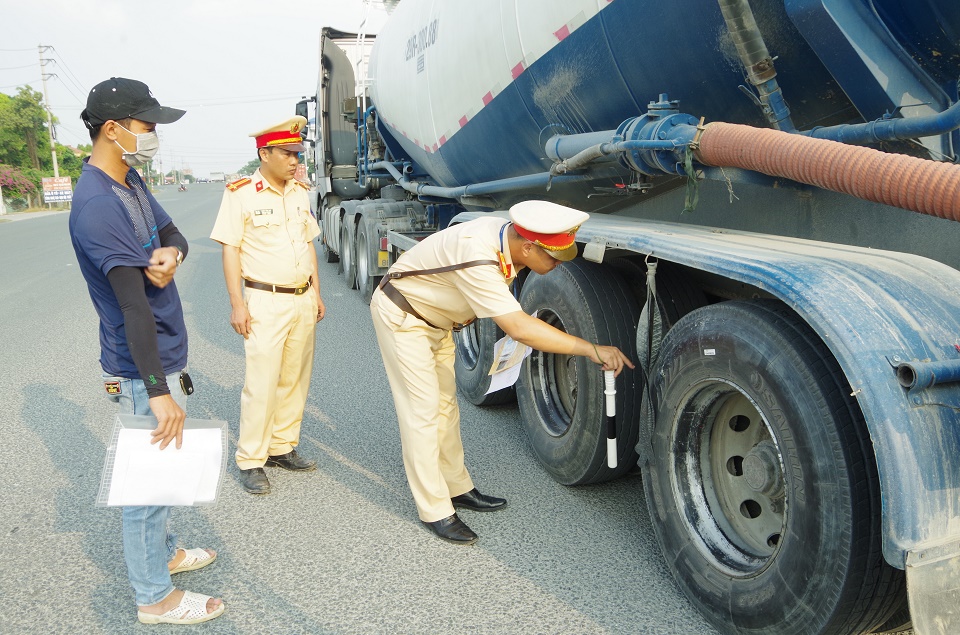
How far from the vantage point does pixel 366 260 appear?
9.04 metres

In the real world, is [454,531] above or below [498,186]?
Answer: below

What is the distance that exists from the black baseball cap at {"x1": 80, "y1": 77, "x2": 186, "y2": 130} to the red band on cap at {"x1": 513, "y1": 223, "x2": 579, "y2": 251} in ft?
4.45

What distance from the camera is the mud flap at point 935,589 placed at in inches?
72.7

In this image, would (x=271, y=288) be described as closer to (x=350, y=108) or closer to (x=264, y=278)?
(x=264, y=278)

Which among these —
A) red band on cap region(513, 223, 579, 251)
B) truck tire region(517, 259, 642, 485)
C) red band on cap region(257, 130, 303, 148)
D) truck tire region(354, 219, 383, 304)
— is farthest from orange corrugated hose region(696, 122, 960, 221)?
truck tire region(354, 219, 383, 304)

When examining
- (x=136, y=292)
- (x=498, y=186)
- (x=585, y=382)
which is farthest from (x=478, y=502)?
(x=498, y=186)

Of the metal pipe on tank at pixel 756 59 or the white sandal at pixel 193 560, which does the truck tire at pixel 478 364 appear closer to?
the white sandal at pixel 193 560

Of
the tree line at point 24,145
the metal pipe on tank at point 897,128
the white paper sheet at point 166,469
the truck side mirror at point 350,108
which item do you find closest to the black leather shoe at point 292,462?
the white paper sheet at point 166,469

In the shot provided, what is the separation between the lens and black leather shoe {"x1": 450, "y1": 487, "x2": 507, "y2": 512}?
364 cm

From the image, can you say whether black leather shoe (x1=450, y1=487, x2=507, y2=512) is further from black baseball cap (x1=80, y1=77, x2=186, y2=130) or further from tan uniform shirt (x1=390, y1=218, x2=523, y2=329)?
black baseball cap (x1=80, y1=77, x2=186, y2=130)

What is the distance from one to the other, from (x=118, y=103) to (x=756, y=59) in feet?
7.07

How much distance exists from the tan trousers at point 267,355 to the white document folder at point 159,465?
130 centimetres

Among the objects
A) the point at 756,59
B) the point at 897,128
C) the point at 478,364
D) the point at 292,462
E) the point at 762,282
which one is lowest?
the point at 292,462

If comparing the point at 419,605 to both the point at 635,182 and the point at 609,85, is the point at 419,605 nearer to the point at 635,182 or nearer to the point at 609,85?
the point at 635,182
